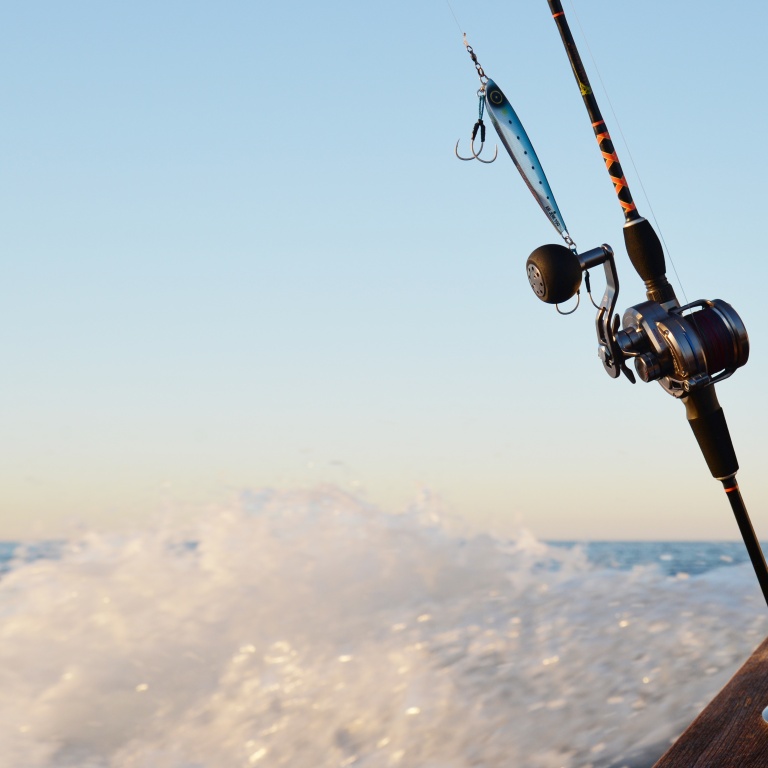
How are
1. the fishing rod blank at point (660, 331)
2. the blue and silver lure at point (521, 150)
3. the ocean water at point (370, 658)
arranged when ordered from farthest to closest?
the ocean water at point (370, 658)
the blue and silver lure at point (521, 150)
the fishing rod blank at point (660, 331)

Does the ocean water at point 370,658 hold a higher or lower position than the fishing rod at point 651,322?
lower

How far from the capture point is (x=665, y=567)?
6398 millimetres

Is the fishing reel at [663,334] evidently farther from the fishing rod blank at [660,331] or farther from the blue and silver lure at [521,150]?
the blue and silver lure at [521,150]

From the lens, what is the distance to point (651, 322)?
1.84 m

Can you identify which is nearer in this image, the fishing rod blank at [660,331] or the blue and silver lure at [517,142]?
the fishing rod blank at [660,331]

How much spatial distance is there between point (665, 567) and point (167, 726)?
3.90 m

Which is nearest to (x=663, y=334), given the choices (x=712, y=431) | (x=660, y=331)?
(x=660, y=331)

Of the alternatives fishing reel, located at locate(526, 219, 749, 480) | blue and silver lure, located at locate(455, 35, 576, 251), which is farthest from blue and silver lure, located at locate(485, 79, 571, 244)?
fishing reel, located at locate(526, 219, 749, 480)

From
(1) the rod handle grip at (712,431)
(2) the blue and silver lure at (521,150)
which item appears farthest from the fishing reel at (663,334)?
(2) the blue and silver lure at (521,150)

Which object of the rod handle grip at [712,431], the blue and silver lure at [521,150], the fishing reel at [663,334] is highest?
the blue and silver lure at [521,150]

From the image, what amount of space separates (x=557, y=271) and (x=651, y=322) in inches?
9.4

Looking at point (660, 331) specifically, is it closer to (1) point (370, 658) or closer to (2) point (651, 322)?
(2) point (651, 322)

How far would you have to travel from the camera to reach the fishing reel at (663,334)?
180 centimetres

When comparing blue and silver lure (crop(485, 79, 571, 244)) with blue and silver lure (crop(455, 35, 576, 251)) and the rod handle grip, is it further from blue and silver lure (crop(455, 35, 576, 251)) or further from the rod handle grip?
the rod handle grip
